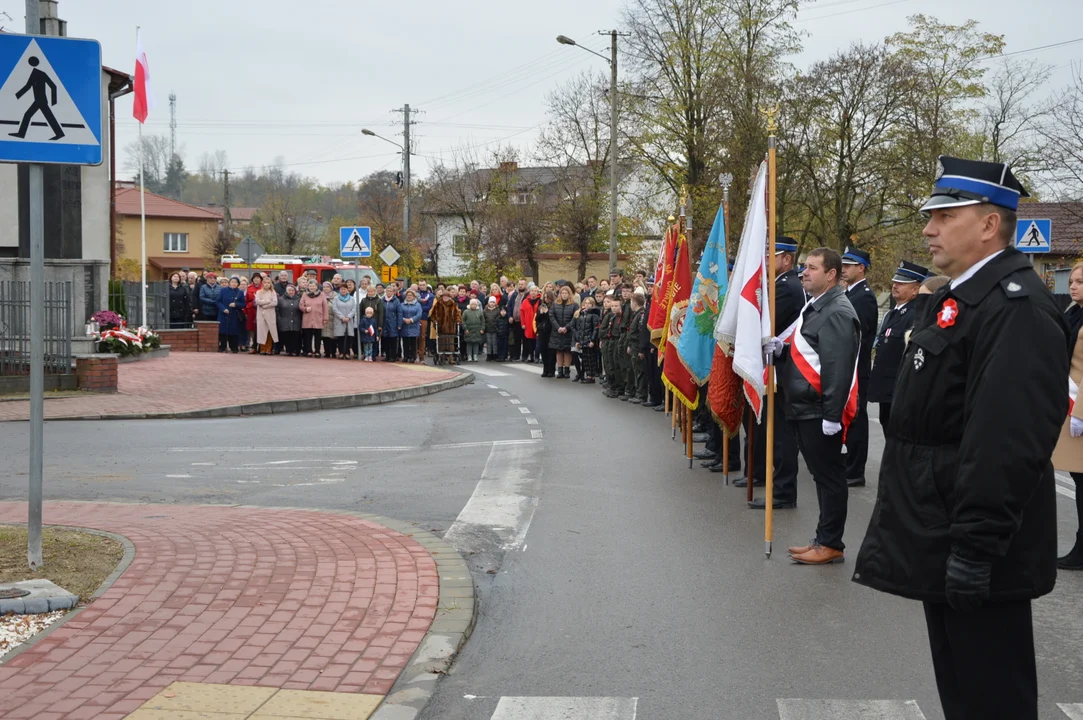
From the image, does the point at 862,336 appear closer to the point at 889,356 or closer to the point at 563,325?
the point at 889,356

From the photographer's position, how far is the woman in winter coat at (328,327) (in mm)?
27625

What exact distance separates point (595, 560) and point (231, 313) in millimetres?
22675

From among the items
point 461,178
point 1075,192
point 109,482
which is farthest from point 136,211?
point 109,482

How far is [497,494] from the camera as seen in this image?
391 inches

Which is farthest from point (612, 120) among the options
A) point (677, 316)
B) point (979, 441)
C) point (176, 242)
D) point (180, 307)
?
point (176, 242)

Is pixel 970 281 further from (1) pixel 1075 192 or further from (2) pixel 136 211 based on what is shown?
(2) pixel 136 211

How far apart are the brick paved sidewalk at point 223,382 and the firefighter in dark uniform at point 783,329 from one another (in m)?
9.68

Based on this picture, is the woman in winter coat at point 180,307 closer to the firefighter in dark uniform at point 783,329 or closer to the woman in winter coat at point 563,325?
the woman in winter coat at point 563,325

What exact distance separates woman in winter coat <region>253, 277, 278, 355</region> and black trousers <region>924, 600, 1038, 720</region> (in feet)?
84.1

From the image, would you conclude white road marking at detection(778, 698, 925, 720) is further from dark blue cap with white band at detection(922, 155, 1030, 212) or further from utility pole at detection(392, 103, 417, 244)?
utility pole at detection(392, 103, 417, 244)

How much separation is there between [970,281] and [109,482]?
882 cm

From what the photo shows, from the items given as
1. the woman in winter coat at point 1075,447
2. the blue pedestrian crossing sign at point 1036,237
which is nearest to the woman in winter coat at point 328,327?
the blue pedestrian crossing sign at point 1036,237

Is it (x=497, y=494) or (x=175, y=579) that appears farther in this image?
(x=497, y=494)

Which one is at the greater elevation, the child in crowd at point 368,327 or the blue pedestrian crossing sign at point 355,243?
the blue pedestrian crossing sign at point 355,243
